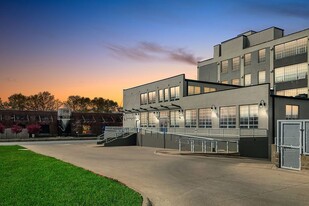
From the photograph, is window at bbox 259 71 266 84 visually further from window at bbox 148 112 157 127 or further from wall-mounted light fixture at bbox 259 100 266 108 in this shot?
wall-mounted light fixture at bbox 259 100 266 108

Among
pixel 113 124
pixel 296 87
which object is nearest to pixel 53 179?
pixel 296 87

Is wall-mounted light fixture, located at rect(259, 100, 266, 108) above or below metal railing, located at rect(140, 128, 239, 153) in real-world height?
above

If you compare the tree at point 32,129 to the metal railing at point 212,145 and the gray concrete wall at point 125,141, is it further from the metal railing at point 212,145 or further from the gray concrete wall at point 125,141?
the metal railing at point 212,145

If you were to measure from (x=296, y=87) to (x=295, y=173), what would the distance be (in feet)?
111

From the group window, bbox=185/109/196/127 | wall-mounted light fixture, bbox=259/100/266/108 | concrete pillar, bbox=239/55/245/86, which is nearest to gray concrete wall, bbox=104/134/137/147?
window, bbox=185/109/196/127

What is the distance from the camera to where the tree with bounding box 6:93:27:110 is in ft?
463

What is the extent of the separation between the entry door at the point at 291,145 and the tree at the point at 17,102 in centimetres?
14116

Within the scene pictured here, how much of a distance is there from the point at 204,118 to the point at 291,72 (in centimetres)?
1788

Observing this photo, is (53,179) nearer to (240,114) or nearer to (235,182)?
(235,182)

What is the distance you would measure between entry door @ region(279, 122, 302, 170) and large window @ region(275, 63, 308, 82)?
1252 inches

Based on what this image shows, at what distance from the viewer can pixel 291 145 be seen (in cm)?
1568

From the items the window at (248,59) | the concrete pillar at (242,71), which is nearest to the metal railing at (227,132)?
the concrete pillar at (242,71)

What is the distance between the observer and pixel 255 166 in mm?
16953

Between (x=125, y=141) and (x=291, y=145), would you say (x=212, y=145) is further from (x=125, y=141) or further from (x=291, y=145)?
(x=125, y=141)
